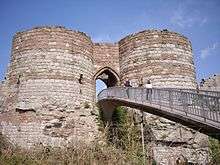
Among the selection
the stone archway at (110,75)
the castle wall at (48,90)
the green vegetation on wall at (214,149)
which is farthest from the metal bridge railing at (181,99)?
the green vegetation on wall at (214,149)

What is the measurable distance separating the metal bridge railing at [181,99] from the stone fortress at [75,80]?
3.13 metres

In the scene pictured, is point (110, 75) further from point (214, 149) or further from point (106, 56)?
point (214, 149)

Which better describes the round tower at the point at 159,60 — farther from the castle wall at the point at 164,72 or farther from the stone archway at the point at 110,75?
the stone archway at the point at 110,75

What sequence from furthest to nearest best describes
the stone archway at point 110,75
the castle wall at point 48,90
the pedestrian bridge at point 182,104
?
the stone archway at point 110,75, the castle wall at point 48,90, the pedestrian bridge at point 182,104

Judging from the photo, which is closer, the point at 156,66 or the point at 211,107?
the point at 211,107

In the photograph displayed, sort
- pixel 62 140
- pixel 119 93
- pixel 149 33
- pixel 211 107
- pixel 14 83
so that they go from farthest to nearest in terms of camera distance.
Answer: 1. pixel 149 33
2. pixel 14 83
3. pixel 62 140
4. pixel 119 93
5. pixel 211 107

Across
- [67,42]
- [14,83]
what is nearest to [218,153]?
[67,42]

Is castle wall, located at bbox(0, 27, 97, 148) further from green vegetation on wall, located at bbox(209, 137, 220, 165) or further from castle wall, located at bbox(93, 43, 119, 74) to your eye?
green vegetation on wall, located at bbox(209, 137, 220, 165)

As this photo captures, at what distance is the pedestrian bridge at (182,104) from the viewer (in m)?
9.12

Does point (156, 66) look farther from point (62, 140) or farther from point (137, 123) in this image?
point (62, 140)

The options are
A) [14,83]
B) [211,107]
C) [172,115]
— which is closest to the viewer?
[211,107]

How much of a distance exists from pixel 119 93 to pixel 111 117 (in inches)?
131

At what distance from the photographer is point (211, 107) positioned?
914 centimetres

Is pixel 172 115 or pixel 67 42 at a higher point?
pixel 67 42
